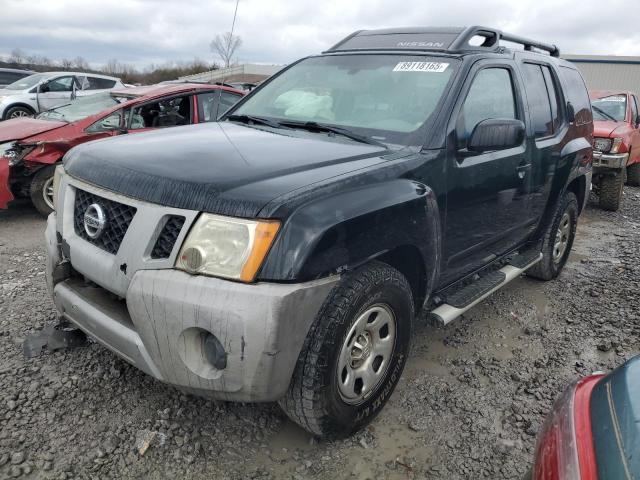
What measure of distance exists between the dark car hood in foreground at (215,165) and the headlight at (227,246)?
47 millimetres

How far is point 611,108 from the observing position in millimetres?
8742

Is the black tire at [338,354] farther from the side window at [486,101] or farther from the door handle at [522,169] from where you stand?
the door handle at [522,169]

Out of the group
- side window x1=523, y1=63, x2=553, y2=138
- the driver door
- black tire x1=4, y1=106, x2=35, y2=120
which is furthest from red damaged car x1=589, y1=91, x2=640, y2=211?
black tire x1=4, y1=106, x2=35, y2=120

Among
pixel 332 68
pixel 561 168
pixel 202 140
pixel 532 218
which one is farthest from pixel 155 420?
pixel 561 168

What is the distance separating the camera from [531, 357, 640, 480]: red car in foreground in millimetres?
1167

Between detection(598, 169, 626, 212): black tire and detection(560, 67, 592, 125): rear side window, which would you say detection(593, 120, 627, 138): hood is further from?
detection(560, 67, 592, 125): rear side window

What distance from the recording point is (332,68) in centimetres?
338

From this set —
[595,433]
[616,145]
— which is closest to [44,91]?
[616,145]

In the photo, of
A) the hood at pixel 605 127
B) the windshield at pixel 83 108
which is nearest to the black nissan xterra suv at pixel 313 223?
the windshield at pixel 83 108

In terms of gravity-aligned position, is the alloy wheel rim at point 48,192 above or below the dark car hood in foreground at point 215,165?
below

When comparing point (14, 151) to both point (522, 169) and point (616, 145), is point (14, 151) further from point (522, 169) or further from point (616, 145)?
point (616, 145)

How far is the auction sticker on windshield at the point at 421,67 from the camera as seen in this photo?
3.00 meters

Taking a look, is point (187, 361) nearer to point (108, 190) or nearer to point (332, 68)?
point (108, 190)

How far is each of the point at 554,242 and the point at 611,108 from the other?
18.7 feet
